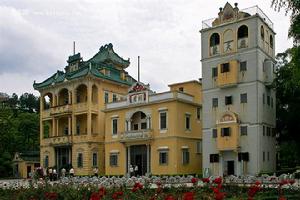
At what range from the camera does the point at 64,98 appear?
175 feet

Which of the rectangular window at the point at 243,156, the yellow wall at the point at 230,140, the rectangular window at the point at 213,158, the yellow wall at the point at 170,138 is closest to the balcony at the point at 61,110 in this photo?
the yellow wall at the point at 170,138

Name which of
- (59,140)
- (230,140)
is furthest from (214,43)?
(59,140)

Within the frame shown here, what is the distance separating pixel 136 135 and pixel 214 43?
11.1m

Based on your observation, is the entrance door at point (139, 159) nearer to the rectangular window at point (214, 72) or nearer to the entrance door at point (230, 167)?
the entrance door at point (230, 167)

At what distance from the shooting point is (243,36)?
1475 inches

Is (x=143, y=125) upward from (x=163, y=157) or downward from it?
upward

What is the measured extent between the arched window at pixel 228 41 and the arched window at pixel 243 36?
27.3 inches

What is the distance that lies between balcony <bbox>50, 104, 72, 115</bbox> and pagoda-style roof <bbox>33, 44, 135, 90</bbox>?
293 centimetres

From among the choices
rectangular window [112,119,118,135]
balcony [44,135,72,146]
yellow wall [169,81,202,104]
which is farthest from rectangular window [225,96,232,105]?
balcony [44,135,72,146]

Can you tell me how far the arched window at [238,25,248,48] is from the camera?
37.2m

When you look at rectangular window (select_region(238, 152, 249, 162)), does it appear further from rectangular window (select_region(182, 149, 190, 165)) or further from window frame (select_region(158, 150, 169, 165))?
window frame (select_region(158, 150, 169, 165))

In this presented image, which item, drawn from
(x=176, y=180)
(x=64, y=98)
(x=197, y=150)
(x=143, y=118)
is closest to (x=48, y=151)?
(x=64, y=98)

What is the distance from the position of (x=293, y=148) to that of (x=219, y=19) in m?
12.3

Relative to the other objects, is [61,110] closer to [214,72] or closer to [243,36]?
[214,72]
